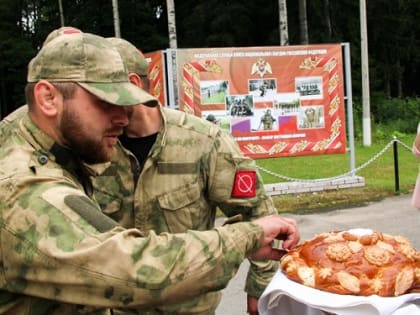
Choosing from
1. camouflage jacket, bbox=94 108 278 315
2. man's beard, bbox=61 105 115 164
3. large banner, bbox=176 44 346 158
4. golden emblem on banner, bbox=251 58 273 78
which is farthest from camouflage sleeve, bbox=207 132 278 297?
golden emblem on banner, bbox=251 58 273 78

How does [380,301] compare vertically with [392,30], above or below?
below

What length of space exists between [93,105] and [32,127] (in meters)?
0.18

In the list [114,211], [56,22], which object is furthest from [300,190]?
[56,22]

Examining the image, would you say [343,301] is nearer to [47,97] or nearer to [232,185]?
[232,185]

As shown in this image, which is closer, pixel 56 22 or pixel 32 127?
pixel 32 127

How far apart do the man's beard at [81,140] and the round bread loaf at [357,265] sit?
922mm


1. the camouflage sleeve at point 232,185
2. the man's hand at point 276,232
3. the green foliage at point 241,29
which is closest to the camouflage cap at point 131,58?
the camouflage sleeve at point 232,185

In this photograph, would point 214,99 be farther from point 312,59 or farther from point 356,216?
point 356,216

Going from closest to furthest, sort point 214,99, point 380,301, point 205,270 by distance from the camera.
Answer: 1. point 205,270
2. point 380,301
3. point 214,99

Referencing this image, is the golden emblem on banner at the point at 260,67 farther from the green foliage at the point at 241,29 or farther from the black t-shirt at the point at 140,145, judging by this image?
the green foliage at the point at 241,29

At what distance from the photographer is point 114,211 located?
2.56m

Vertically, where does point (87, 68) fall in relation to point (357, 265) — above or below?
above

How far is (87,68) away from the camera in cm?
157

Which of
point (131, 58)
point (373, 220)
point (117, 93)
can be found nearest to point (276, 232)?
point (117, 93)
